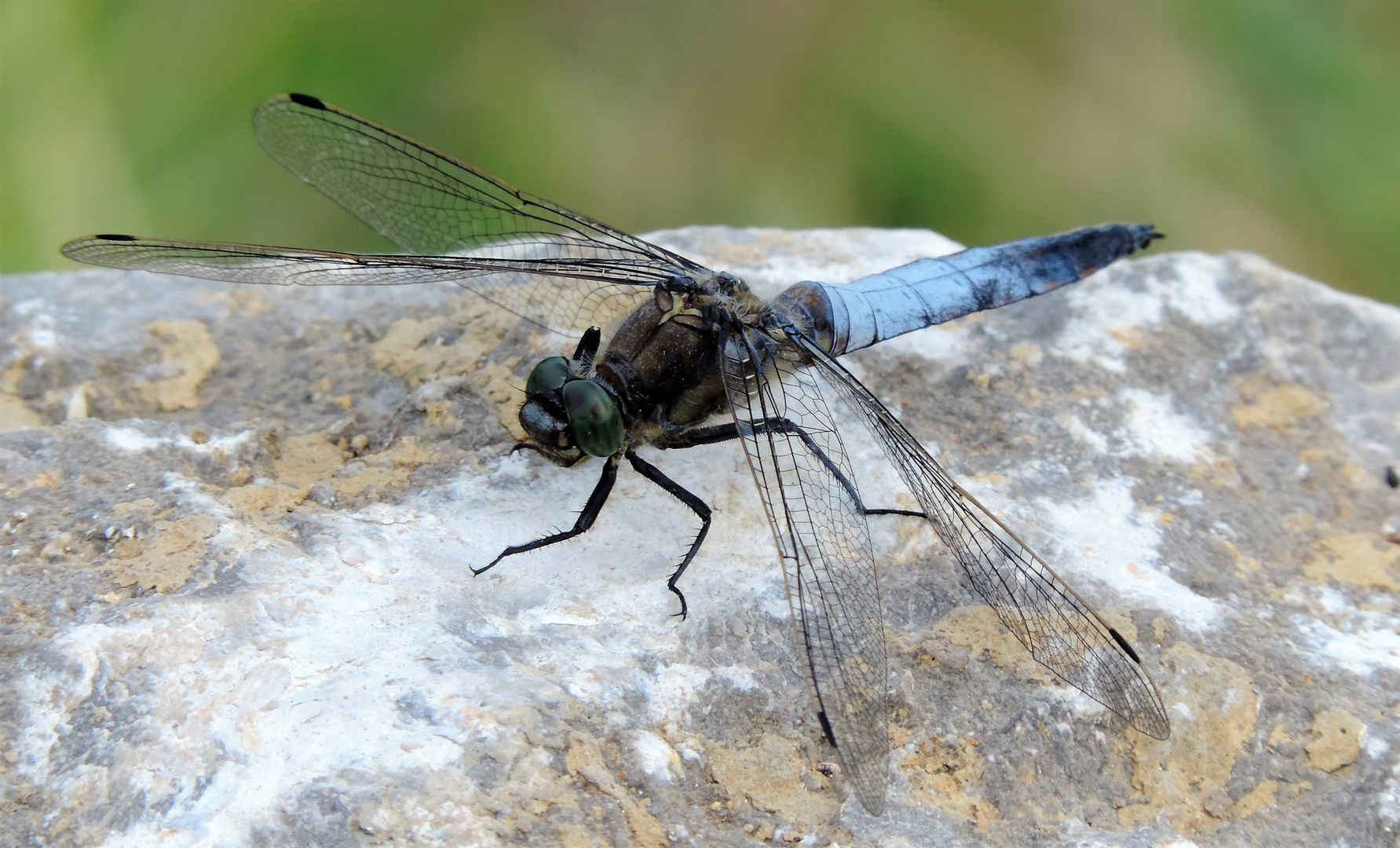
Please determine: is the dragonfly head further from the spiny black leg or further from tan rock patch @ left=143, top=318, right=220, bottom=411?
tan rock patch @ left=143, top=318, right=220, bottom=411

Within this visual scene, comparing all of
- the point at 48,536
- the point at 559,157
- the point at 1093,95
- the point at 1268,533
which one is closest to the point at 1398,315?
the point at 1268,533

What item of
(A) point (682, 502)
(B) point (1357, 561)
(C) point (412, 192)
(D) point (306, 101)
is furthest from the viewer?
(C) point (412, 192)

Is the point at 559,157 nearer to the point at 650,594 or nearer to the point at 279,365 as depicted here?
the point at 279,365

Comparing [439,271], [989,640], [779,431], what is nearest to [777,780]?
[989,640]

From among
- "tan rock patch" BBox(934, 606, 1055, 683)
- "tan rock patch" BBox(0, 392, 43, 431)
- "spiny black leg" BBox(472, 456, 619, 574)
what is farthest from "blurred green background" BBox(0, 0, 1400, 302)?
"tan rock patch" BBox(934, 606, 1055, 683)

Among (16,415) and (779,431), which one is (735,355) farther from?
(16,415)

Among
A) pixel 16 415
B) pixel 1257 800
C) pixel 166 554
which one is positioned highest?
pixel 1257 800

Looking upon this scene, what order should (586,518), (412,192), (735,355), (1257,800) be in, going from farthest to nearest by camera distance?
(412,192), (735,355), (586,518), (1257,800)
